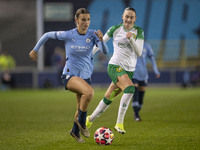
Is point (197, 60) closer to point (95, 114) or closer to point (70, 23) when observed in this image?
point (70, 23)

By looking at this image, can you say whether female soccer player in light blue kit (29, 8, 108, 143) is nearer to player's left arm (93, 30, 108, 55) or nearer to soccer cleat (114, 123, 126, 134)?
player's left arm (93, 30, 108, 55)

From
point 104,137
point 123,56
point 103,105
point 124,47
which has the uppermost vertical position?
point 124,47

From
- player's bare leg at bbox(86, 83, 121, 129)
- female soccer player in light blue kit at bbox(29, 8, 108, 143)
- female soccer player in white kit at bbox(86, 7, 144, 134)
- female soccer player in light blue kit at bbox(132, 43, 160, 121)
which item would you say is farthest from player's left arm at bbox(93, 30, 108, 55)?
female soccer player in light blue kit at bbox(132, 43, 160, 121)

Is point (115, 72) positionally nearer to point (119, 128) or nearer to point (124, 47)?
point (124, 47)

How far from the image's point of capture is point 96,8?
1362 inches

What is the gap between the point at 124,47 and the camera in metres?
8.95

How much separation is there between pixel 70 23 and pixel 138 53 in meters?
24.7

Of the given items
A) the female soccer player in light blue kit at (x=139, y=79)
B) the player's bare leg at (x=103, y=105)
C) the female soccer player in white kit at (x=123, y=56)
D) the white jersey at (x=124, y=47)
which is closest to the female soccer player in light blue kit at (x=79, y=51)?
the player's bare leg at (x=103, y=105)

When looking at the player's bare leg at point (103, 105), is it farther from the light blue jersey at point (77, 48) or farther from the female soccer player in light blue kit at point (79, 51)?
the light blue jersey at point (77, 48)

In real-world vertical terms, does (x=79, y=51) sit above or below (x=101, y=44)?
below

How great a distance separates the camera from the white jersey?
29.2 ft

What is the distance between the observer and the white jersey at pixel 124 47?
8.89 m

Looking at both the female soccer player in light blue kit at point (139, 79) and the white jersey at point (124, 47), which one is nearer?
the white jersey at point (124, 47)

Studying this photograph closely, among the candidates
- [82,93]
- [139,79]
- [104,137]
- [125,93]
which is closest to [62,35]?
[82,93]
